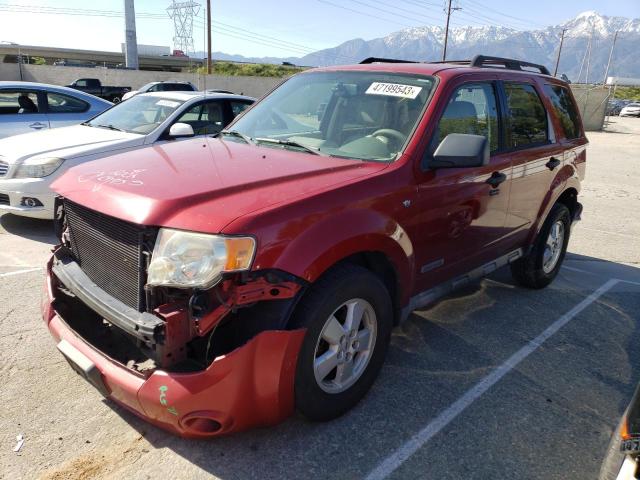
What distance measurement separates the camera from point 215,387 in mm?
2238

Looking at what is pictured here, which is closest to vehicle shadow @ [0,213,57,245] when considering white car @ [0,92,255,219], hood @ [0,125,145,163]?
white car @ [0,92,255,219]

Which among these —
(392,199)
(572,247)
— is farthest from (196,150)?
(572,247)

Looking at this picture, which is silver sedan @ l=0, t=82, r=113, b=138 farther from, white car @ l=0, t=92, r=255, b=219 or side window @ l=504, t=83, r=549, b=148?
side window @ l=504, t=83, r=549, b=148

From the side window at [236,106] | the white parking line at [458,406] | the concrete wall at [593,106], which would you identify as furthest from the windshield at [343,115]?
the concrete wall at [593,106]

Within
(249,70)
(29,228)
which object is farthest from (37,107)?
(249,70)

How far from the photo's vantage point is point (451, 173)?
11.0 ft

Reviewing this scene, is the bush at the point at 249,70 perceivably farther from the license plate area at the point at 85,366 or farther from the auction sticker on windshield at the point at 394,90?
the license plate area at the point at 85,366

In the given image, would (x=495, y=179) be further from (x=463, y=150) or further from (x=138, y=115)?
(x=138, y=115)

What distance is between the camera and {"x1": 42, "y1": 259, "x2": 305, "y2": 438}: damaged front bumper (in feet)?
7.31

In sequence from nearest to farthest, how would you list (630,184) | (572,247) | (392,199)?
1. (392,199)
2. (572,247)
3. (630,184)

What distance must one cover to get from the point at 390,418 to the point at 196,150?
2.02m

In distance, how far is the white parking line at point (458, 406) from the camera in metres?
2.61

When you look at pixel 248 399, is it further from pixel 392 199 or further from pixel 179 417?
pixel 392 199

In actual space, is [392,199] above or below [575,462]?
above
